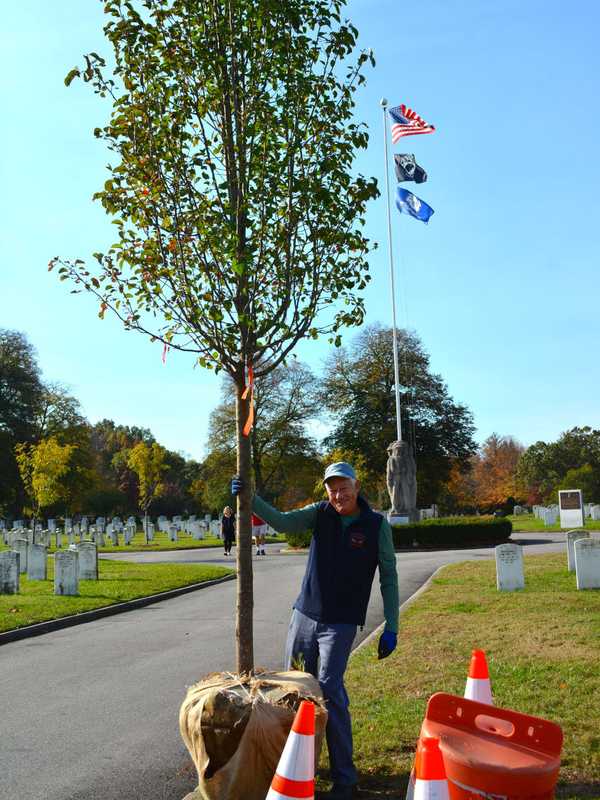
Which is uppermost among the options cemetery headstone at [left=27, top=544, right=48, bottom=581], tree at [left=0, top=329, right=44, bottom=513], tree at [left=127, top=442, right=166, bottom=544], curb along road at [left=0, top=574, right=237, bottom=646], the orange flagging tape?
tree at [left=0, top=329, right=44, bottom=513]

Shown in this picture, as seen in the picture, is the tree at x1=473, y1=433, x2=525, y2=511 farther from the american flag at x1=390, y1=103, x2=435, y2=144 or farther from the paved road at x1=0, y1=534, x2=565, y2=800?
the paved road at x1=0, y1=534, x2=565, y2=800

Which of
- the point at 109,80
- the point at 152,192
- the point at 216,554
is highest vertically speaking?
the point at 109,80

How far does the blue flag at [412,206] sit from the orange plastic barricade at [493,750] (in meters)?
26.8

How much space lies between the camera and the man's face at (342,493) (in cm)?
493

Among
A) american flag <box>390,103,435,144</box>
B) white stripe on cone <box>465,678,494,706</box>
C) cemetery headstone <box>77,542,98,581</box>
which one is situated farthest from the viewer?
american flag <box>390,103,435,144</box>

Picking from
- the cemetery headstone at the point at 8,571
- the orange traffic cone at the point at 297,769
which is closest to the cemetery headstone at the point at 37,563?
the cemetery headstone at the point at 8,571

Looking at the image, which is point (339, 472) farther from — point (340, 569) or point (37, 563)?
point (37, 563)

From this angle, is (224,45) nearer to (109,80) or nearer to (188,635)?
(109,80)

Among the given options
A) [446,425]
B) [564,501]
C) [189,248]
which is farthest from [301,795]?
[446,425]

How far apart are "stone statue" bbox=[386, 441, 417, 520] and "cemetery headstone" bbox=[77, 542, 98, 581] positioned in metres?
16.2

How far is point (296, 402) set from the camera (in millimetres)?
52781

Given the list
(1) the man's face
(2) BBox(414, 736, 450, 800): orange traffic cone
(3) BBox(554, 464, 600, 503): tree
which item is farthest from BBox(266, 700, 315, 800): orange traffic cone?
(3) BBox(554, 464, 600, 503): tree

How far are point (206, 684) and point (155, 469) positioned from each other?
37493 mm

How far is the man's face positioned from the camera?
4.93 meters
